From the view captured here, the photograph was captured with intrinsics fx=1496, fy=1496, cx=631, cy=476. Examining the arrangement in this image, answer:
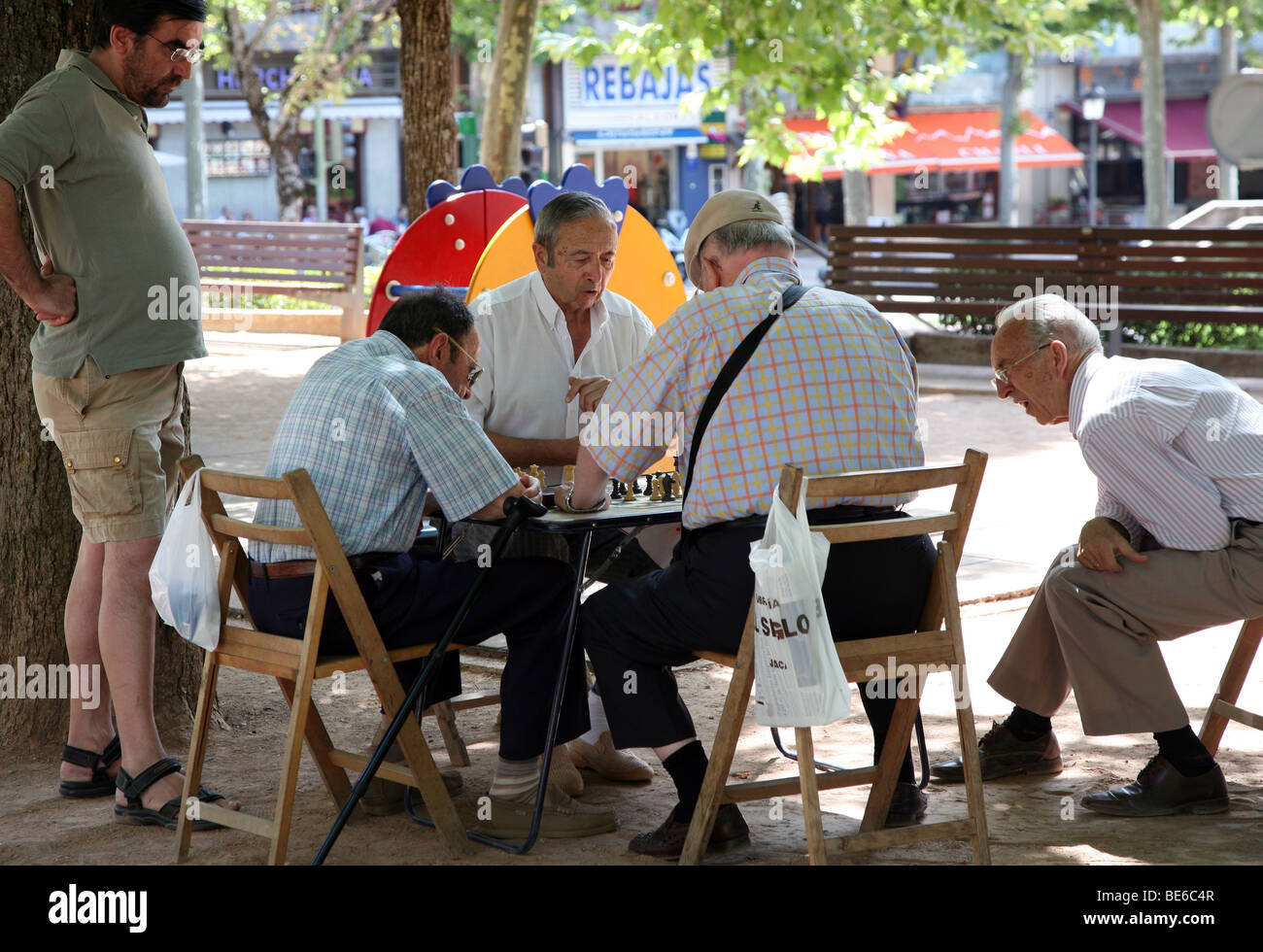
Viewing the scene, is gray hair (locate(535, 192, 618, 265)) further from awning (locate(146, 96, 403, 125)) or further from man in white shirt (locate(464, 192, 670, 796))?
awning (locate(146, 96, 403, 125))

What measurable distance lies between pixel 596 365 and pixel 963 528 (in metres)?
1.59

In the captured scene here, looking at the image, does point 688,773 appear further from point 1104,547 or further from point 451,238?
point 451,238

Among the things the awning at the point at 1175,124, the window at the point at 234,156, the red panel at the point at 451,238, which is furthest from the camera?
the window at the point at 234,156

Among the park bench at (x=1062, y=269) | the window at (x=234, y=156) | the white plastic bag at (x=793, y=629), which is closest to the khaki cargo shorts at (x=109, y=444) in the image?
the white plastic bag at (x=793, y=629)

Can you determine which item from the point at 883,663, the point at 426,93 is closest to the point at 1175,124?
the point at 426,93

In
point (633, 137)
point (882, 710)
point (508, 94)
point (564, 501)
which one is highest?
point (633, 137)

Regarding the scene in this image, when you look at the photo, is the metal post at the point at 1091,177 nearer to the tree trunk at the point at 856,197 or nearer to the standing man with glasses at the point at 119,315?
the tree trunk at the point at 856,197

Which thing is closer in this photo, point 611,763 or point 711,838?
point 711,838

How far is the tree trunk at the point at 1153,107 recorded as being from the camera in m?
19.5

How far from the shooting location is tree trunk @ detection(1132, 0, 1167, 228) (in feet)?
64.0

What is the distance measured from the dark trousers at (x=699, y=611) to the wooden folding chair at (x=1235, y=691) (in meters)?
0.97

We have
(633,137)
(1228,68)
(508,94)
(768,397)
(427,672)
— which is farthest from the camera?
(633,137)

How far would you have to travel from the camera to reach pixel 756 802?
4027 millimetres

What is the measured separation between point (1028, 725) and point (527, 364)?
5.89ft
